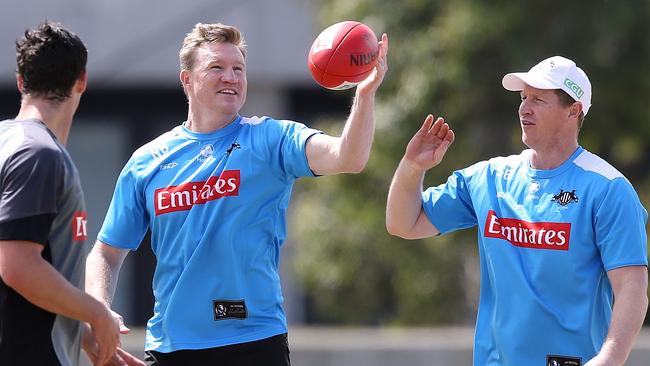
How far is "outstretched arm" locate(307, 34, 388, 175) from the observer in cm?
532

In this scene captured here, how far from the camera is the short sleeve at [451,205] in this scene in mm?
5926

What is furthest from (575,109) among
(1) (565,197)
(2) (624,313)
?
(2) (624,313)

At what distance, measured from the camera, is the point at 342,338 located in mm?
10070

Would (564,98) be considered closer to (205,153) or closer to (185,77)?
(205,153)

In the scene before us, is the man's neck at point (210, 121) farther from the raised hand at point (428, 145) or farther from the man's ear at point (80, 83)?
the man's ear at point (80, 83)

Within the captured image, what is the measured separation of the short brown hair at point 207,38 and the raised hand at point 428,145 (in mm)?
919

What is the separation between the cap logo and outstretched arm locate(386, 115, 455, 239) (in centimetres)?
58

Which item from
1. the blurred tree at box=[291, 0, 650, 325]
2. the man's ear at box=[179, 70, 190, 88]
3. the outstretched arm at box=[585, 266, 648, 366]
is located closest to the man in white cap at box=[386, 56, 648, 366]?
the outstretched arm at box=[585, 266, 648, 366]

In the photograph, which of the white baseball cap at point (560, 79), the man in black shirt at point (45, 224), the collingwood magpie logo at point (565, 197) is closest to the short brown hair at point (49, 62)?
the man in black shirt at point (45, 224)

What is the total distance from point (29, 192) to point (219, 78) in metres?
1.43

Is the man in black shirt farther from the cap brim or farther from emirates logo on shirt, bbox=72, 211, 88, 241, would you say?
the cap brim

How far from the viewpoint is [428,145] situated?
583 cm

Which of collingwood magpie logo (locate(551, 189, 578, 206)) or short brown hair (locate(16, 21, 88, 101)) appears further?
collingwood magpie logo (locate(551, 189, 578, 206))

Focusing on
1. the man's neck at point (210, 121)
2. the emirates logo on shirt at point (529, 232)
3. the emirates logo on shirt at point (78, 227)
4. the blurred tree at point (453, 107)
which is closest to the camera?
the emirates logo on shirt at point (78, 227)
